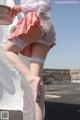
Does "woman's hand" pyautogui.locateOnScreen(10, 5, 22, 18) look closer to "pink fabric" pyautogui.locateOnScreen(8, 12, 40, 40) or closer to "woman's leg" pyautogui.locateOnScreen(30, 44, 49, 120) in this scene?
"pink fabric" pyautogui.locateOnScreen(8, 12, 40, 40)

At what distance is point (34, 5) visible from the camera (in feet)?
10.2

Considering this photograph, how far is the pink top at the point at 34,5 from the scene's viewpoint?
308 centimetres

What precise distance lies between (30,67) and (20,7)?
16.6 inches

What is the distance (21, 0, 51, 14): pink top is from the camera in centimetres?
308

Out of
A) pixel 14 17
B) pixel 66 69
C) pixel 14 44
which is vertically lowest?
pixel 66 69

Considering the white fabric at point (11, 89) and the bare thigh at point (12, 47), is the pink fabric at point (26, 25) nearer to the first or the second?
the bare thigh at point (12, 47)

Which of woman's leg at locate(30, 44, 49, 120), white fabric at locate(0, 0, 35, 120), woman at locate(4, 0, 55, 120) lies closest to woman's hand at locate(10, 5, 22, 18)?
woman at locate(4, 0, 55, 120)

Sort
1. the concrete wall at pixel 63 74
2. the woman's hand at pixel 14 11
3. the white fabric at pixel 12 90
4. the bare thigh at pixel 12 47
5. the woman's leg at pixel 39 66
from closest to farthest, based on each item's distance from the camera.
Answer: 1. the white fabric at pixel 12 90
2. the woman's hand at pixel 14 11
3. the woman's leg at pixel 39 66
4. the bare thigh at pixel 12 47
5. the concrete wall at pixel 63 74

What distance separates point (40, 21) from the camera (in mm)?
3033

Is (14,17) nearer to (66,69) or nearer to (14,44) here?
(14,44)

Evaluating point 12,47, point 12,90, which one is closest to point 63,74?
point 12,47

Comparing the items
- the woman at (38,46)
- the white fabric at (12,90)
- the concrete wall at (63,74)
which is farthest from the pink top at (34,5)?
the concrete wall at (63,74)

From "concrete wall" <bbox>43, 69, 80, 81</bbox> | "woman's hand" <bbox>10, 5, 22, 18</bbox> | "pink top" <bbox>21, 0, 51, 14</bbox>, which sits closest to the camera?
"woman's hand" <bbox>10, 5, 22, 18</bbox>

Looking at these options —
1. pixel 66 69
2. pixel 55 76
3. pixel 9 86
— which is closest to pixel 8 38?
pixel 9 86
